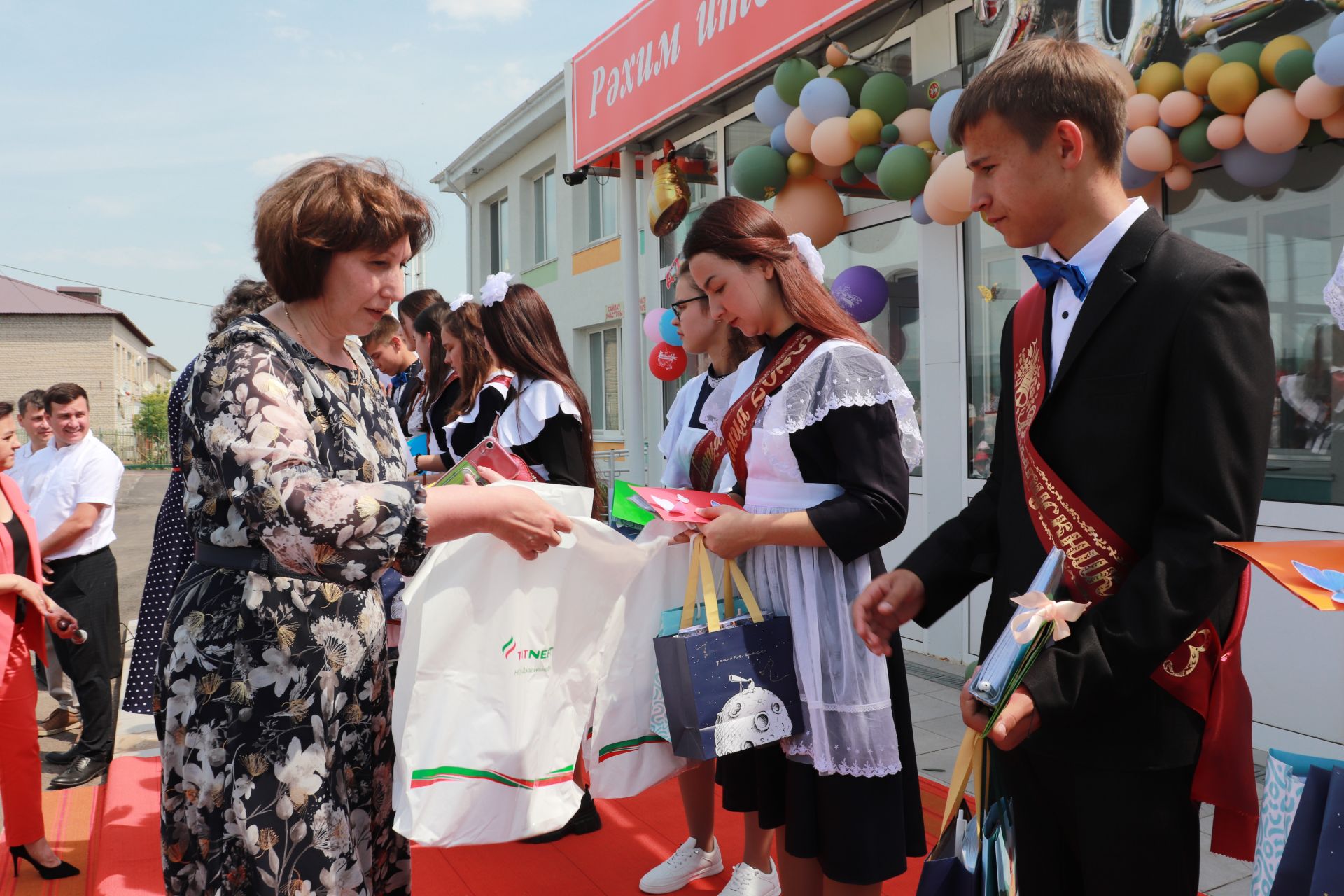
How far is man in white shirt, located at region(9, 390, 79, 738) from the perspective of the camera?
5105 mm

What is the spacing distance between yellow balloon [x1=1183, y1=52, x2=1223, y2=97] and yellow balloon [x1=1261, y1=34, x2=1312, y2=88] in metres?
0.14

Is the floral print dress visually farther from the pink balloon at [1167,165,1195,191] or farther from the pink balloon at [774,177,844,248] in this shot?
the pink balloon at [774,177,844,248]

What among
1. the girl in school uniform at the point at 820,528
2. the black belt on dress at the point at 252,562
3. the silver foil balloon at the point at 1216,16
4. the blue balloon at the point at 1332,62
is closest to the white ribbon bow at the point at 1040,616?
the girl in school uniform at the point at 820,528

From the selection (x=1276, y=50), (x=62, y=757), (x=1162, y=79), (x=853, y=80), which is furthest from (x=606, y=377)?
(x=1276, y=50)

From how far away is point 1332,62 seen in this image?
9.73 ft

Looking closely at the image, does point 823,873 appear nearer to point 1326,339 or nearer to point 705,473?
point 705,473

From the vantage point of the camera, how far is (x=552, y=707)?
6.73ft

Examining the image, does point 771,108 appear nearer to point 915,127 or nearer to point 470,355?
point 915,127

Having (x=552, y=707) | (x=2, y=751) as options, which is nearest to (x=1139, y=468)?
(x=552, y=707)

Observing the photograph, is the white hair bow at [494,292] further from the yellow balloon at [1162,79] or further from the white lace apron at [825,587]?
the yellow balloon at [1162,79]

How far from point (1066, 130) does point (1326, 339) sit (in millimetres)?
2876

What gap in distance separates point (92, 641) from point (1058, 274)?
15.4 feet

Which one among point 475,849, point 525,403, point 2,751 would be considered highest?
point 525,403

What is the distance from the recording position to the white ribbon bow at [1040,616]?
1.20 meters
